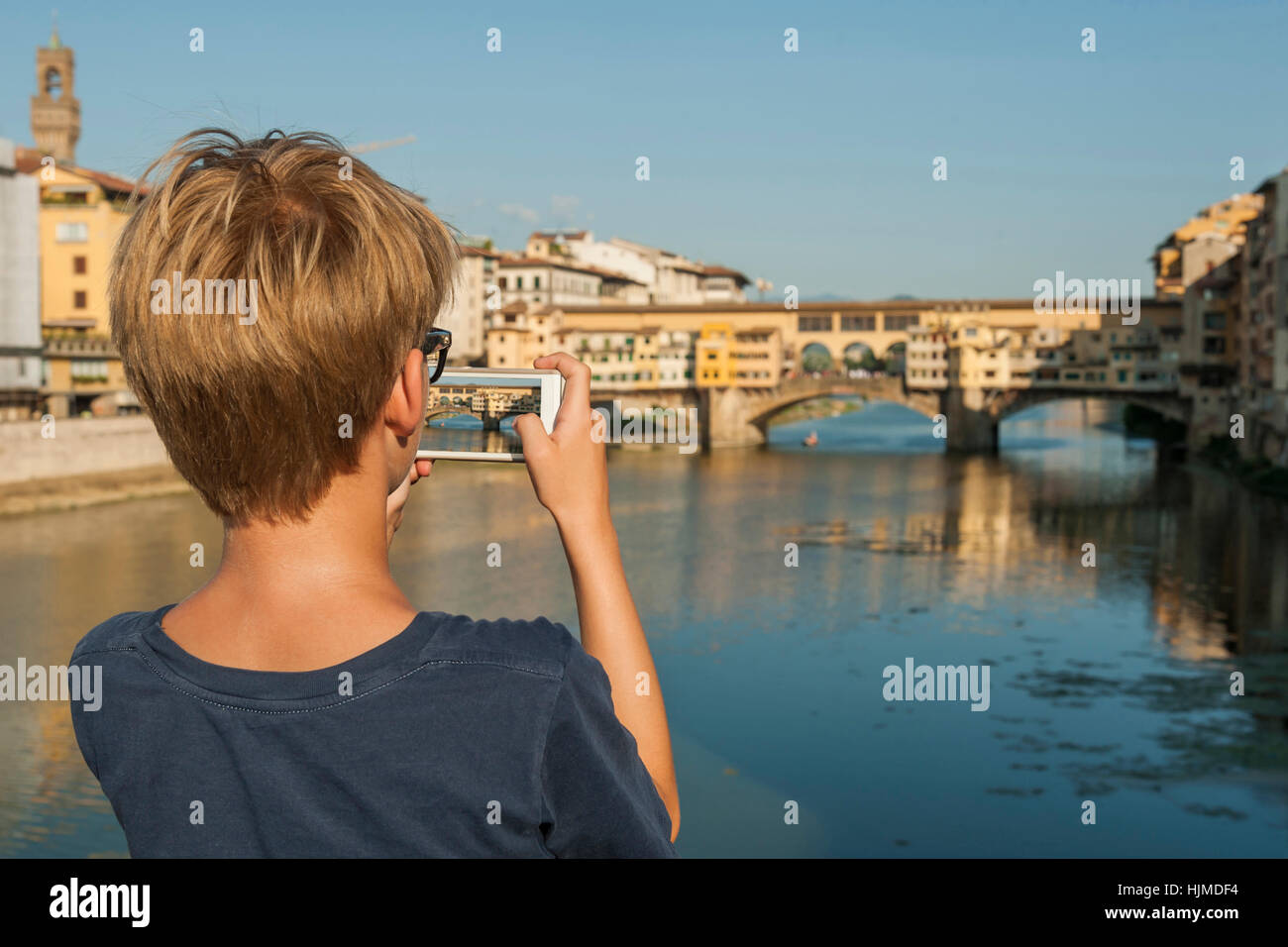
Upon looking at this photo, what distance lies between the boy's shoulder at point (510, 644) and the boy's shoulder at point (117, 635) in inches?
9.0

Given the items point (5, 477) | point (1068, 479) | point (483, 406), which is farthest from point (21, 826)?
point (1068, 479)

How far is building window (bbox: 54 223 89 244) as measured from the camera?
36.9 m

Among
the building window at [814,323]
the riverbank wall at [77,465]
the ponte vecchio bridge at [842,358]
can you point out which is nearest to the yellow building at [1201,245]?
the ponte vecchio bridge at [842,358]

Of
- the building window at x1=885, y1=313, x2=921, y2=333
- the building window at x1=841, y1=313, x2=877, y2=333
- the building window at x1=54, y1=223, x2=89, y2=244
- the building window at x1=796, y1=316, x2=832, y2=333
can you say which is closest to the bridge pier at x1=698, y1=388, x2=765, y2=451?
the building window at x1=796, y1=316, x2=832, y2=333

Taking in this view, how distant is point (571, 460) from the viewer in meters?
1.04

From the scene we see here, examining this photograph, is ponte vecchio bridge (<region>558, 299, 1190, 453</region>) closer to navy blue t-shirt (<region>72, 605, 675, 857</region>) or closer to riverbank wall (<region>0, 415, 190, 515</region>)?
riverbank wall (<region>0, 415, 190, 515</region>)

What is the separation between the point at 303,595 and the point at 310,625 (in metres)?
0.03

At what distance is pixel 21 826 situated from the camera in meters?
8.56

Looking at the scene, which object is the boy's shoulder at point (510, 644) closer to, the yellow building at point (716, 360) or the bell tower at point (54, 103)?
the yellow building at point (716, 360)

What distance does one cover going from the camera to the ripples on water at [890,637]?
30.4 ft

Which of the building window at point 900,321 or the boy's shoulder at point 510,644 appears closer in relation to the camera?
the boy's shoulder at point 510,644

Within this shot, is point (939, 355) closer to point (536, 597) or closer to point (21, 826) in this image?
point (536, 597)

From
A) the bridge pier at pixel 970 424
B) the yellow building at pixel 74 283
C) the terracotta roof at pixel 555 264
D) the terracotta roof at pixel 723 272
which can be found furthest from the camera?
the terracotta roof at pixel 723 272

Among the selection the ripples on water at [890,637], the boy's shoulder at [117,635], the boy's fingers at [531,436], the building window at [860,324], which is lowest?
the ripples on water at [890,637]
